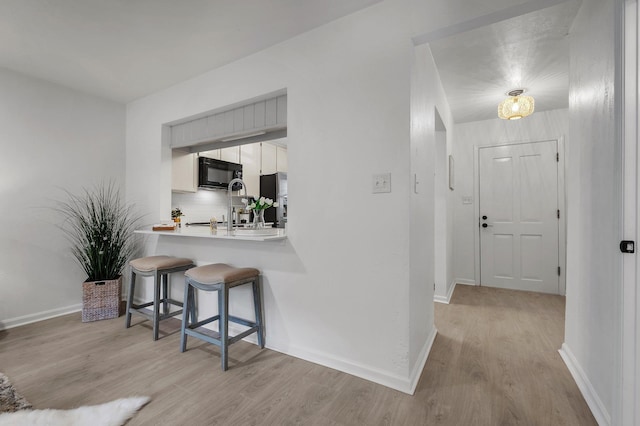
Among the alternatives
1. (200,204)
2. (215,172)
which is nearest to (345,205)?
(215,172)

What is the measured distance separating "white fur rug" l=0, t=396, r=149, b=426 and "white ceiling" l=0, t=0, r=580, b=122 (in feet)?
7.75

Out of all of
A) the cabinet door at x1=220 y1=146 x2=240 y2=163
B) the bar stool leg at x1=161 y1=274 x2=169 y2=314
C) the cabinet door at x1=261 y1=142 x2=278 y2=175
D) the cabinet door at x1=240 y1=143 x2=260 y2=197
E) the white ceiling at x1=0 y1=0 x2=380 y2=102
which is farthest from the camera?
the cabinet door at x1=261 y1=142 x2=278 y2=175

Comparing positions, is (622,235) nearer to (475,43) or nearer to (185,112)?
(475,43)

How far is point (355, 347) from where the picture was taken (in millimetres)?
1885

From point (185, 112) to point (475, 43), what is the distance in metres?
2.66

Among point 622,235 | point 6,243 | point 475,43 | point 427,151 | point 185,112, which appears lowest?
point 6,243

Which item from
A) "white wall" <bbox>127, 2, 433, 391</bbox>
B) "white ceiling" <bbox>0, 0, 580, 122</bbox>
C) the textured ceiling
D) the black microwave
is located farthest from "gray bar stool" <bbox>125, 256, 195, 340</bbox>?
the textured ceiling

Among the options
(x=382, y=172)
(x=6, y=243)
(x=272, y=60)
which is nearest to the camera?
(x=382, y=172)

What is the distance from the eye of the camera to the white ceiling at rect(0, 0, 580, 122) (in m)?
1.80

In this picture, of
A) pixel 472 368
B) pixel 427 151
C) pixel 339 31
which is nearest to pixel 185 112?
pixel 339 31

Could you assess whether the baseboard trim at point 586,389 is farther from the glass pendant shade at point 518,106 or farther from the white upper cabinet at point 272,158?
the white upper cabinet at point 272,158

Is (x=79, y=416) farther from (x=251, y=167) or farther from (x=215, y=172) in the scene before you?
(x=251, y=167)

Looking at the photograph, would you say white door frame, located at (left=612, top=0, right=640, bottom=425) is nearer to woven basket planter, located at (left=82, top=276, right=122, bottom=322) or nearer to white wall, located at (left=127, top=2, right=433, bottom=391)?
white wall, located at (left=127, top=2, right=433, bottom=391)

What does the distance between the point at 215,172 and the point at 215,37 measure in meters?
2.06
